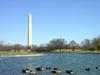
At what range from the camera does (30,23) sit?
177 metres

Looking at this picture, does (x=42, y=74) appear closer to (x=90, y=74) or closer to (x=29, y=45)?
(x=90, y=74)

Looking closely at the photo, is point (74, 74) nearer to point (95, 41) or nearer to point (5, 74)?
point (5, 74)

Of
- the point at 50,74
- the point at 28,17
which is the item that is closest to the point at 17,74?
the point at 50,74

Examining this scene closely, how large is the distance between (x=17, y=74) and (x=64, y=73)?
309 inches

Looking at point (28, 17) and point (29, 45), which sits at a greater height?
point (28, 17)

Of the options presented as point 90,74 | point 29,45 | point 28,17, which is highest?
point 28,17

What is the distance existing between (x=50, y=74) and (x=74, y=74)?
3882 mm

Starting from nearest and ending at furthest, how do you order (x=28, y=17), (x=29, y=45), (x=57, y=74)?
(x=57, y=74) < (x=28, y=17) < (x=29, y=45)

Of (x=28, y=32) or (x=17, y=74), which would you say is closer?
(x=17, y=74)

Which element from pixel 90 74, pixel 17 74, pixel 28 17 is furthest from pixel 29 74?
pixel 28 17

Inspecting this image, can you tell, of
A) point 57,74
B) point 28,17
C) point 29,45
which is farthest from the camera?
point 29,45

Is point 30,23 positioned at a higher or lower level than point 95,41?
higher

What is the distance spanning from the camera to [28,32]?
178625mm

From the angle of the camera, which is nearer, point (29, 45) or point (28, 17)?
point (28, 17)
